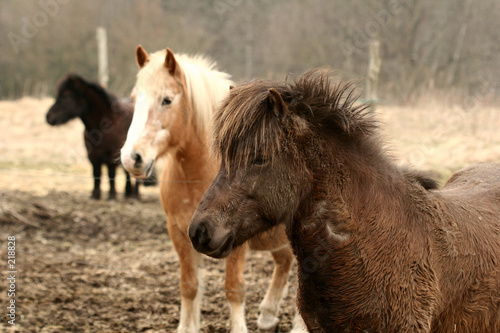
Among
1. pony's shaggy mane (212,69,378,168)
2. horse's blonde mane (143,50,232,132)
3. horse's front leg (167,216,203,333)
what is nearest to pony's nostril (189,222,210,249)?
pony's shaggy mane (212,69,378,168)

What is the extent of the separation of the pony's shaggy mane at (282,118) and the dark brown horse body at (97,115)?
28.2 ft

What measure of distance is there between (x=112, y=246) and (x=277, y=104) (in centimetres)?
555

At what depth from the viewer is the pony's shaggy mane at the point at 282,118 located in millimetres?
→ 2057

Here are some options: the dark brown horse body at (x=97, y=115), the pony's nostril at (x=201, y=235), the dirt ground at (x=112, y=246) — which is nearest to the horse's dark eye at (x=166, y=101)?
the dirt ground at (x=112, y=246)

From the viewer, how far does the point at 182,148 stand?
3.97m

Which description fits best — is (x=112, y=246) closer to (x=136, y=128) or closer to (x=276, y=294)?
(x=276, y=294)

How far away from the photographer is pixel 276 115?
2.09 m

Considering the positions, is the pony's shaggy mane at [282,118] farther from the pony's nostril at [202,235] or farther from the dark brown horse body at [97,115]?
the dark brown horse body at [97,115]

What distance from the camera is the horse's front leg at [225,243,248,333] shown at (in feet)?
12.6

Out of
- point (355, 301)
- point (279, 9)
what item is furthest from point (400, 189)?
point (279, 9)

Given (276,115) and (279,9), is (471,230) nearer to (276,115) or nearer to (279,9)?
(276,115)

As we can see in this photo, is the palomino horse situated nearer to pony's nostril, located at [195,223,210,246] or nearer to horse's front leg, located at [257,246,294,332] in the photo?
horse's front leg, located at [257,246,294,332]

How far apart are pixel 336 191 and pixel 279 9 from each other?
74.7ft

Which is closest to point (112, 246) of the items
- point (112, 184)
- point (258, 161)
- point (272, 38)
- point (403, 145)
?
point (112, 184)
